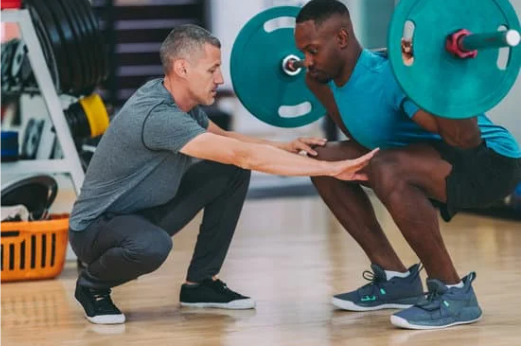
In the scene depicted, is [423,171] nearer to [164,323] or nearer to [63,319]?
[164,323]

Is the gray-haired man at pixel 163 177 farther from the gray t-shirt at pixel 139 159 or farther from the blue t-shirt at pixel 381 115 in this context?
the blue t-shirt at pixel 381 115

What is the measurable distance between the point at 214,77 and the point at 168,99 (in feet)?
0.51

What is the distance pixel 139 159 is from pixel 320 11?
679mm

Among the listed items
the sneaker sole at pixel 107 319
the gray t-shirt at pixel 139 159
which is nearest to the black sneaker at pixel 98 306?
the sneaker sole at pixel 107 319

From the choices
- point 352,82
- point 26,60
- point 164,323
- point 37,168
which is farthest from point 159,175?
point 26,60

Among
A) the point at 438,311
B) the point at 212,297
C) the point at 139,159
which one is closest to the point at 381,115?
the point at 438,311

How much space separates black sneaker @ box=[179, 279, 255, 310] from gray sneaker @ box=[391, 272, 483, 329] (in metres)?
0.58

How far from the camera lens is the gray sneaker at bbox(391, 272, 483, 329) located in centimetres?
300

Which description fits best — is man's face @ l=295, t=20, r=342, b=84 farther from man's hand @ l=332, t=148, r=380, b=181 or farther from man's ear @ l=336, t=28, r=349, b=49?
man's hand @ l=332, t=148, r=380, b=181

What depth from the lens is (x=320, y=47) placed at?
120 inches

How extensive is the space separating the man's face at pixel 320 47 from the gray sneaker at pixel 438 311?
67cm

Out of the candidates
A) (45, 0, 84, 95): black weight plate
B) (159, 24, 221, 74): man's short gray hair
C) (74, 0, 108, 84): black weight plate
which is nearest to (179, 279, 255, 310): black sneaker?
(159, 24, 221, 74): man's short gray hair

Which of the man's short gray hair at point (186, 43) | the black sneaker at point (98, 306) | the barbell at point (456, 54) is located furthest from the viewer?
the black sneaker at point (98, 306)

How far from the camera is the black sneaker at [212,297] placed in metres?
3.40
